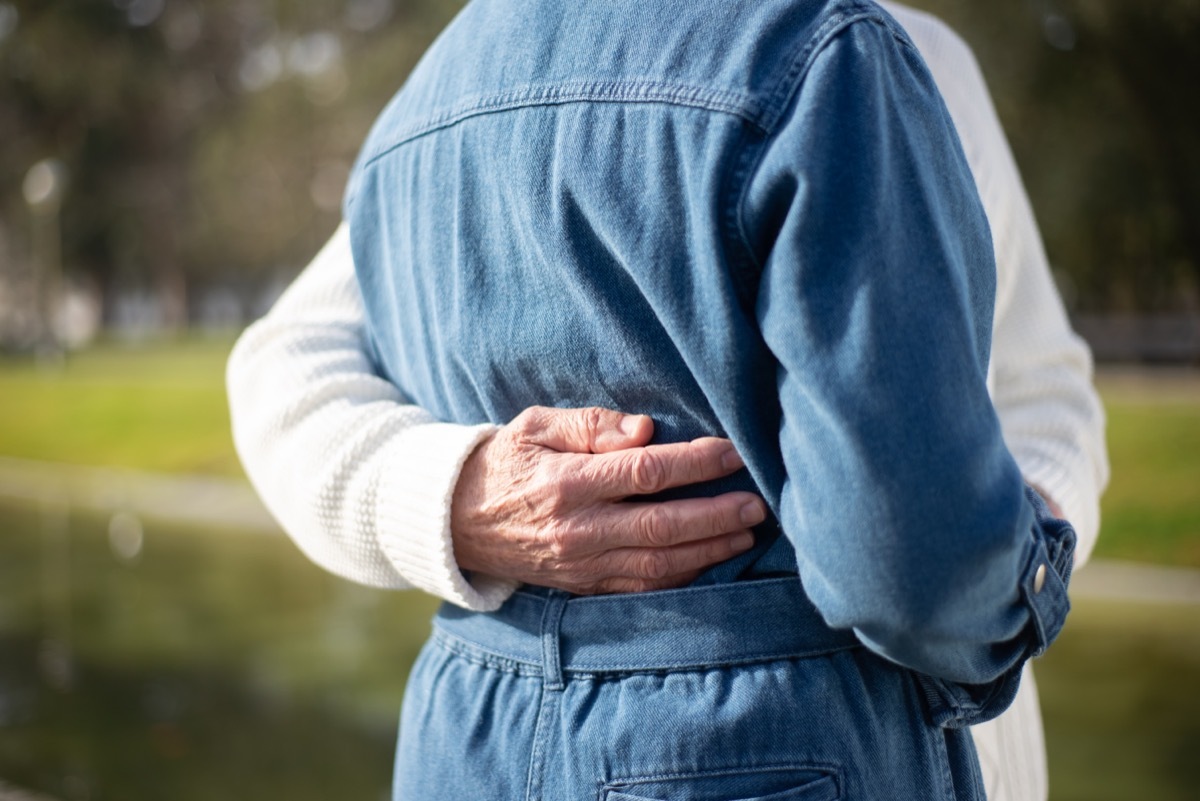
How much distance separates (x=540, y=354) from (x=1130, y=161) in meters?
13.7

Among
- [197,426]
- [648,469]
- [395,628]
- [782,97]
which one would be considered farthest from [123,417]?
[782,97]

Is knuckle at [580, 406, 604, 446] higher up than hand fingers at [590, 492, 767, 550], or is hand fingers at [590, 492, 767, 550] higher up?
knuckle at [580, 406, 604, 446]

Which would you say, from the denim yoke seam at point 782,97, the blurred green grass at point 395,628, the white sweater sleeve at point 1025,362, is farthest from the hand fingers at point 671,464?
the blurred green grass at point 395,628

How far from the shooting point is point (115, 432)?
1262 cm

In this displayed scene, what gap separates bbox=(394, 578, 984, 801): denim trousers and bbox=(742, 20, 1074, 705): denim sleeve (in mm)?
118

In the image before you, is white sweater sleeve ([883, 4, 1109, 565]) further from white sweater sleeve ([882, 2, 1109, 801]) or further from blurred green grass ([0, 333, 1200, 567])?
blurred green grass ([0, 333, 1200, 567])

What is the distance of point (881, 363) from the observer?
33.1 inches

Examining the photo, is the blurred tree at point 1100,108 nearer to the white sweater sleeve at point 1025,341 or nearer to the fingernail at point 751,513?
the white sweater sleeve at point 1025,341

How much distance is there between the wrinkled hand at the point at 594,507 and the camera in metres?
1.04

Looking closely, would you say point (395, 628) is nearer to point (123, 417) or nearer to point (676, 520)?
point (676, 520)

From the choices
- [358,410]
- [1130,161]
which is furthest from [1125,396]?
[358,410]

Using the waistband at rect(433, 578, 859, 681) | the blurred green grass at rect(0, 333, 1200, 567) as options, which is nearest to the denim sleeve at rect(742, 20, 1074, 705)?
the waistband at rect(433, 578, 859, 681)

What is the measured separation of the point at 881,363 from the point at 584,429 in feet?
1.13

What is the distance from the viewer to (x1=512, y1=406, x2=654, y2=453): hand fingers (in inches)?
42.1
